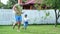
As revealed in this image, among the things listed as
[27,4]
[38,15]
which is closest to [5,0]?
[27,4]

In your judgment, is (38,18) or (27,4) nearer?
(38,18)

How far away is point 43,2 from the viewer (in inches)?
864

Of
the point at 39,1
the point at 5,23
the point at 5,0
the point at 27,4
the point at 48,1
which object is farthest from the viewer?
the point at 5,0

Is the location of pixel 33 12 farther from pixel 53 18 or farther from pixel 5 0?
pixel 5 0

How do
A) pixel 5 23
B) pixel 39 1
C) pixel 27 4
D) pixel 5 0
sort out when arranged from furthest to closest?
pixel 5 0, pixel 27 4, pixel 5 23, pixel 39 1

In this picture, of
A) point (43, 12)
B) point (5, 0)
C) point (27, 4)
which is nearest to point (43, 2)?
point (43, 12)

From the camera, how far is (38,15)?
28688 mm

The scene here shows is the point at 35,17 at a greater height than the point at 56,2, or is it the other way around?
the point at 56,2

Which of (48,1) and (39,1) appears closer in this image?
(48,1)

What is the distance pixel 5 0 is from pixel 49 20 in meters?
34.6

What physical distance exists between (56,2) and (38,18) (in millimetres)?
7921

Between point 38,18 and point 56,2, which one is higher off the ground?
point 56,2

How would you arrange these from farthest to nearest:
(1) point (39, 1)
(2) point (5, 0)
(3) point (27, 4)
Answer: (2) point (5, 0)
(3) point (27, 4)
(1) point (39, 1)

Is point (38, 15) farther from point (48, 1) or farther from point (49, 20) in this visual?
point (48, 1)
